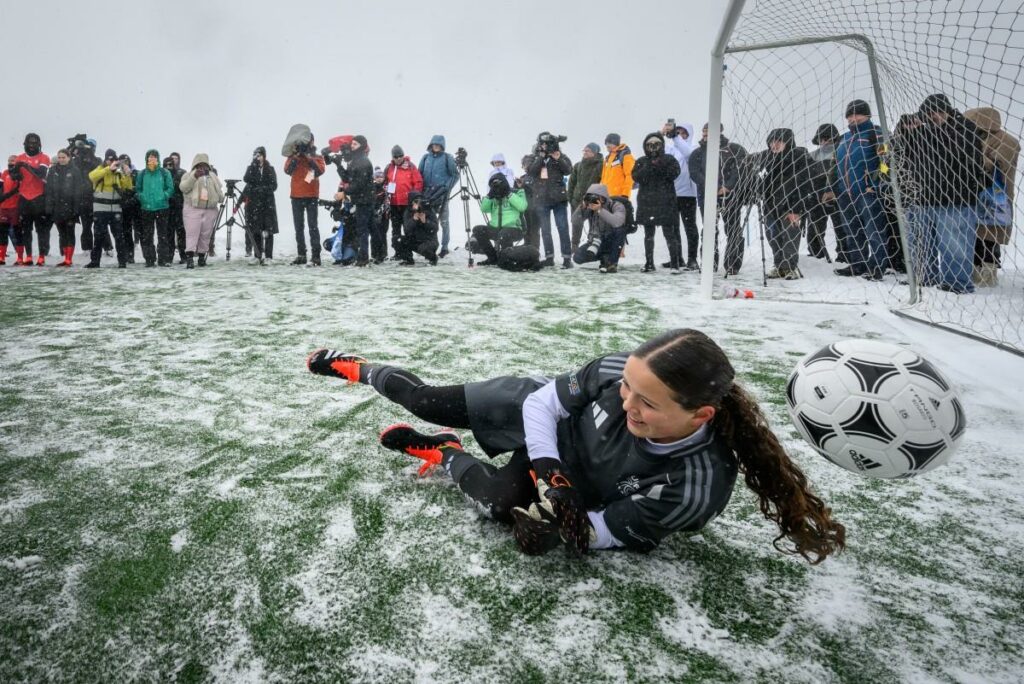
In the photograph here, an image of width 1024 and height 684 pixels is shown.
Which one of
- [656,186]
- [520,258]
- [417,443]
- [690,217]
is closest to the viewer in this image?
[417,443]

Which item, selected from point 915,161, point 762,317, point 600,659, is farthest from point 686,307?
point 600,659

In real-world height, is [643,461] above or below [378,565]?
above

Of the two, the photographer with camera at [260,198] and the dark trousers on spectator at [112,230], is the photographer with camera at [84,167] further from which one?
the photographer with camera at [260,198]

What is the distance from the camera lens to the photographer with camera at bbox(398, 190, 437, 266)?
9.99 m

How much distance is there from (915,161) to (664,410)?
5.81m

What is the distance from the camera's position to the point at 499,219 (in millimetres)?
9867

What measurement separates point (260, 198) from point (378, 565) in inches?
361

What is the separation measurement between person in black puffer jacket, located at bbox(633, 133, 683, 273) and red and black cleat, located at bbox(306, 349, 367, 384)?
665cm

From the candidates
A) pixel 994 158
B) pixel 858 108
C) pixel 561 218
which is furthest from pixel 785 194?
pixel 561 218

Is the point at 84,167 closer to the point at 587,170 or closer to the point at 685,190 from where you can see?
the point at 587,170

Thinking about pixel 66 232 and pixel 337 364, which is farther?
pixel 66 232

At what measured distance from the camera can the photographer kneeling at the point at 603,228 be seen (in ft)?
28.8

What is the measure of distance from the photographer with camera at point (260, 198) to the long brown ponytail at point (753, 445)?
907 cm

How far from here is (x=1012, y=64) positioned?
3764 millimetres
